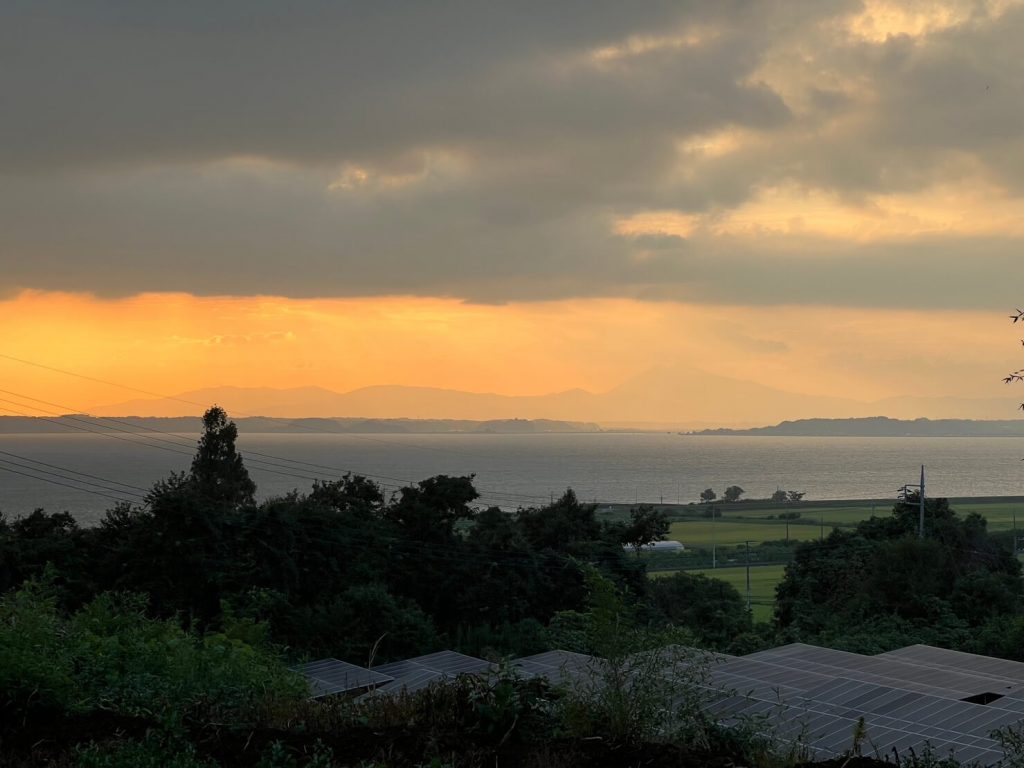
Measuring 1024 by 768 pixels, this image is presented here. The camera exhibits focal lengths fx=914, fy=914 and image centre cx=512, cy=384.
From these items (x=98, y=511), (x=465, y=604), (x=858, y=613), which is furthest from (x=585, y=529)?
(x=98, y=511)

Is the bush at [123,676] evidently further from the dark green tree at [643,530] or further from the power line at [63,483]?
the power line at [63,483]

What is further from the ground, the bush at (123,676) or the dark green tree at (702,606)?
the bush at (123,676)

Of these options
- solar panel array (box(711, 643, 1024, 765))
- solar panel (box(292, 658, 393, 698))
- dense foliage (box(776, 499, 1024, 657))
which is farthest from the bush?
dense foliage (box(776, 499, 1024, 657))

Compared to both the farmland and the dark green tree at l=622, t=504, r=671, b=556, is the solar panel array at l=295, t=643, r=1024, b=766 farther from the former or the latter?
the farmland

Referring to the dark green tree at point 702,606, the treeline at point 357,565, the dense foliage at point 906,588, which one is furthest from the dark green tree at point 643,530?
the dense foliage at point 906,588

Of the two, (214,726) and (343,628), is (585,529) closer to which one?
(343,628)

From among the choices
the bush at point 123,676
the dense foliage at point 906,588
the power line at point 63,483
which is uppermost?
the bush at point 123,676

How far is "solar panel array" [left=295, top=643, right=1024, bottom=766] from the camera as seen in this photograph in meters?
7.25

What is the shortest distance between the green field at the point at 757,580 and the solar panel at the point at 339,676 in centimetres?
2388

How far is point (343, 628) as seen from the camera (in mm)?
19062

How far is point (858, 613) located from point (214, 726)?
2136 centimetres

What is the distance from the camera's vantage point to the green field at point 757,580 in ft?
121

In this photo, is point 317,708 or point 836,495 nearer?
point 317,708

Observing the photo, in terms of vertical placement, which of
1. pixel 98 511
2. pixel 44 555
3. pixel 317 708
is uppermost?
pixel 317 708
